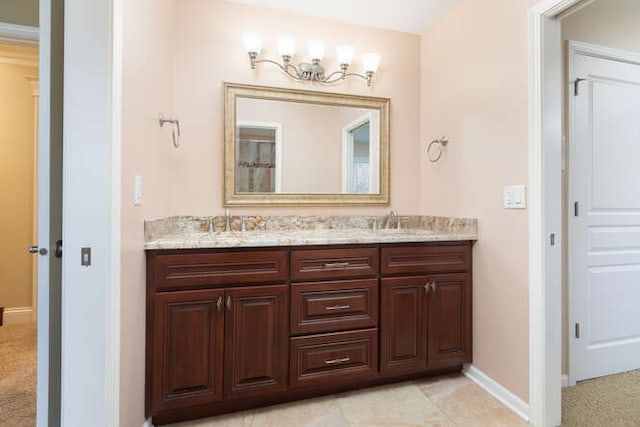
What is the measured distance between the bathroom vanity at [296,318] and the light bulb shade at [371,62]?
1.30 meters

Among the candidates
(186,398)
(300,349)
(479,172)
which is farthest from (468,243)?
(186,398)

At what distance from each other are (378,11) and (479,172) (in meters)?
1.34

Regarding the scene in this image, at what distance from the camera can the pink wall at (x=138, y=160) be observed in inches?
48.5

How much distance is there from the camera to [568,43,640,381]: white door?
6.56ft

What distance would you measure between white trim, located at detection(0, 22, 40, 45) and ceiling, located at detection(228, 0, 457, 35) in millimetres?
1171

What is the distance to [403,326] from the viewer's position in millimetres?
1946

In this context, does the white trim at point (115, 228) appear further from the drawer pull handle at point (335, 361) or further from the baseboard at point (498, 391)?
the baseboard at point (498, 391)

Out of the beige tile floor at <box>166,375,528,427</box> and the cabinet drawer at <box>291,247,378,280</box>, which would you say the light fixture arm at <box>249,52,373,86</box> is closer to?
the cabinet drawer at <box>291,247,378,280</box>

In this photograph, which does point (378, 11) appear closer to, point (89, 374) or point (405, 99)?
point (405, 99)

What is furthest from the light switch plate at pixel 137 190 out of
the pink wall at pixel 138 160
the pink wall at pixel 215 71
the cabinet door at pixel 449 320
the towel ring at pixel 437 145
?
the towel ring at pixel 437 145

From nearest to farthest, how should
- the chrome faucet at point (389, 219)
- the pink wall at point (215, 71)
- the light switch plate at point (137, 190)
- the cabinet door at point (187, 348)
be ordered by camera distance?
the light switch plate at point (137, 190), the cabinet door at point (187, 348), the pink wall at point (215, 71), the chrome faucet at point (389, 219)

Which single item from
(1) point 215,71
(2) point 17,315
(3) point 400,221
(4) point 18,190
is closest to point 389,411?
(3) point 400,221

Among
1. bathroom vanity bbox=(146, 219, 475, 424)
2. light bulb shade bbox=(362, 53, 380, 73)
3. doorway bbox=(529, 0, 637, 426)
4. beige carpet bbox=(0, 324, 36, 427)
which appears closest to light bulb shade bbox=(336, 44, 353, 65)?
light bulb shade bbox=(362, 53, 380, 73)

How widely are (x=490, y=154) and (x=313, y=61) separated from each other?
4.43 ft
